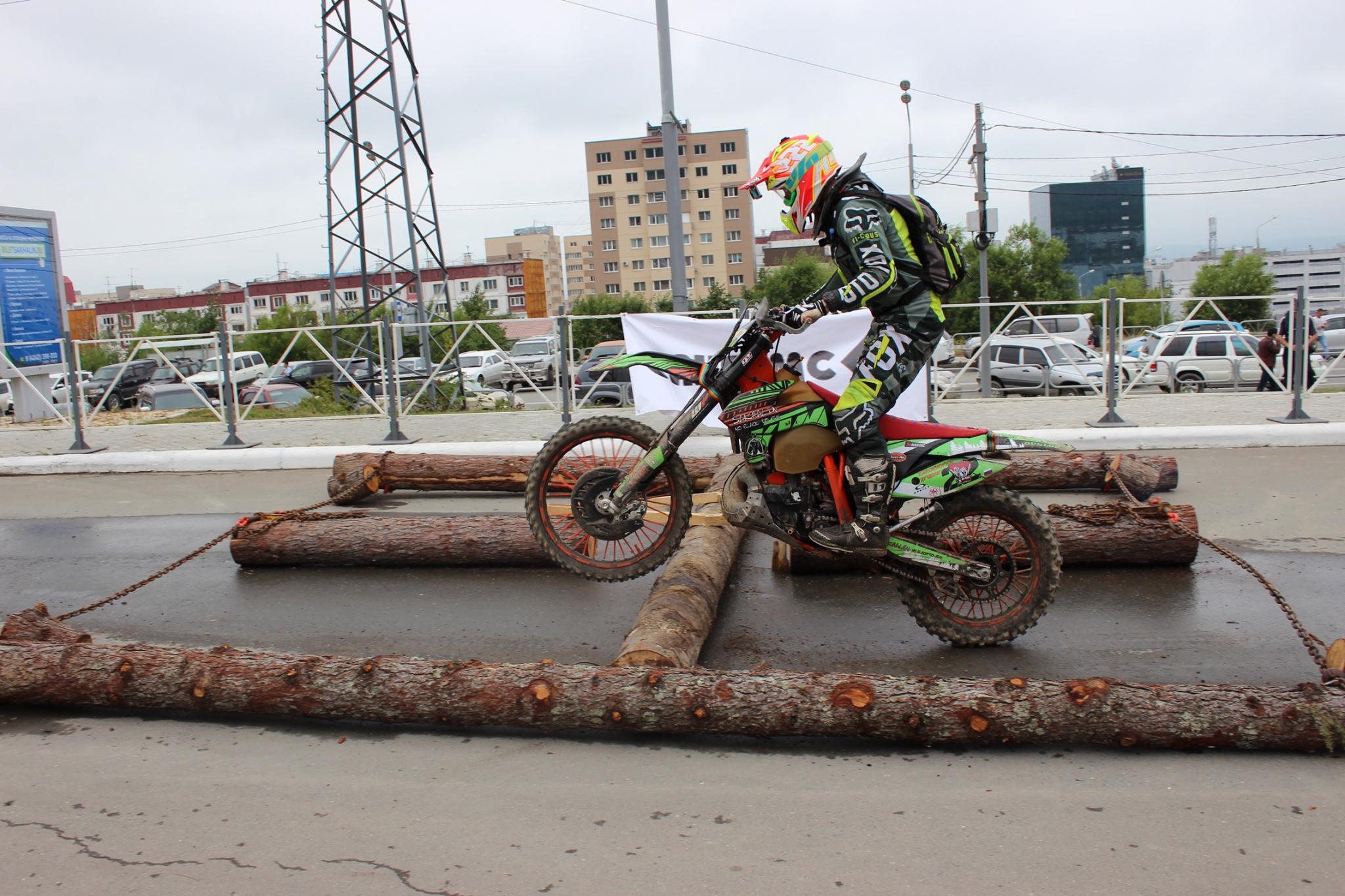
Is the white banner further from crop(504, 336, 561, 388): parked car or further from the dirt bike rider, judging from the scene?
the dirt bike rider

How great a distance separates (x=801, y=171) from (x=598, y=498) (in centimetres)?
191

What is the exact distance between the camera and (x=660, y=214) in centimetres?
13600

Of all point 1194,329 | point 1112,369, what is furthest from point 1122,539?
point 1194,329

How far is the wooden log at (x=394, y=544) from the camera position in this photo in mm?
6902

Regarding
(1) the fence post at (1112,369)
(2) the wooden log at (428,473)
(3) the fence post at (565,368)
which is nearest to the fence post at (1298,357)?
(1) the fence post at (1112,369)

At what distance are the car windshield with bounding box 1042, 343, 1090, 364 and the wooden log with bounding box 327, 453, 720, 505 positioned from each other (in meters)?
18.6

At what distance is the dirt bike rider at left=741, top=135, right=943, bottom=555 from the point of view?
486cm

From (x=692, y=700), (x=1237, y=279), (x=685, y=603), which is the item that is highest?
(x=1237, y=279)

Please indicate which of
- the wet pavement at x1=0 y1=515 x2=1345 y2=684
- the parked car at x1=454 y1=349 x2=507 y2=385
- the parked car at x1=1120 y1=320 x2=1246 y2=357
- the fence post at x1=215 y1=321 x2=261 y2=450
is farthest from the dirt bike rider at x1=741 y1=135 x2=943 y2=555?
the parked car at x1=454 y1=349 x2=507 y2=385

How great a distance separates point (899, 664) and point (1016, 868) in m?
1.88

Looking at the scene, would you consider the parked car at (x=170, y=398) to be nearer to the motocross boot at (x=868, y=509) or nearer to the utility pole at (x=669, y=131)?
the utility pole at (x=669, y=131)

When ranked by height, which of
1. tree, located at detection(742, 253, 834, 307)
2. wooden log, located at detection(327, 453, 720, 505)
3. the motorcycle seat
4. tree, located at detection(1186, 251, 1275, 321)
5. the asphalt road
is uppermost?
tree, located at detection(742, 253, 834, 307)

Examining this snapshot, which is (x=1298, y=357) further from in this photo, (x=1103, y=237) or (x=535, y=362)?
(x=1103, y=237)

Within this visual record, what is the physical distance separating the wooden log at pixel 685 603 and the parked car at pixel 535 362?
6785 millimetres
